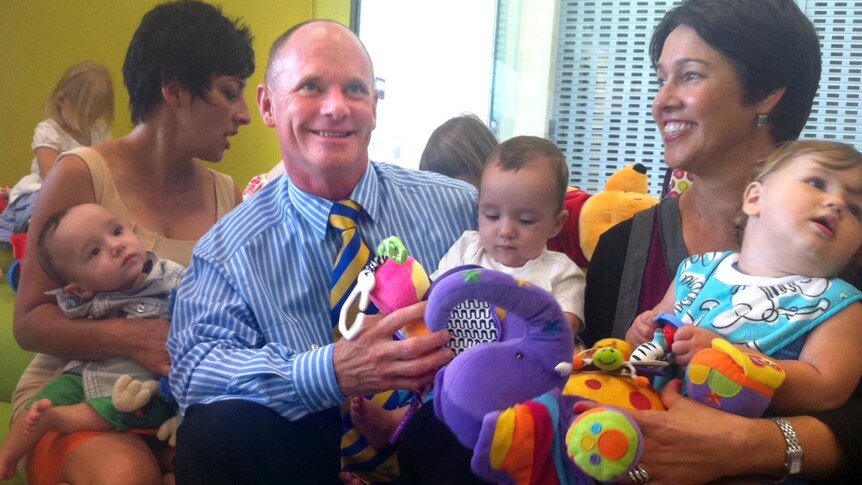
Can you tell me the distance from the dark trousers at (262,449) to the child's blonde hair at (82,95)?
8.70ft

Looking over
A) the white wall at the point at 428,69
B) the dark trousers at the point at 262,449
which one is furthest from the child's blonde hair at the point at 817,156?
the white wall at the point at 428,69

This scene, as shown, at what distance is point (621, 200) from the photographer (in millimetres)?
1948

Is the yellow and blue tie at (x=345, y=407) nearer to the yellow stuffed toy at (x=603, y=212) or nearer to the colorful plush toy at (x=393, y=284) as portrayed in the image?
the colorful plush toy at (x=393, y=284)

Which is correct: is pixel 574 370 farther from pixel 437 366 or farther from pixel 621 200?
pixel 621 200

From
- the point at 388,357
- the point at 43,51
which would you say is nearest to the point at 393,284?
the point at 388,357

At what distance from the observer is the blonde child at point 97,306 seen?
1743mm

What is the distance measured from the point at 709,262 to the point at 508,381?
21.7 inches

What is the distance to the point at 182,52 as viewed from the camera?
213 cm

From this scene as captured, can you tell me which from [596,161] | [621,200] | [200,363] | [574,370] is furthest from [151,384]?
[596,161]

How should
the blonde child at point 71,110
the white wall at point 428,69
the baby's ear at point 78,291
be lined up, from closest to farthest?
the baby's ear at point 78,291 → the blonde child at point 71,110 → the white wall at point 428,69

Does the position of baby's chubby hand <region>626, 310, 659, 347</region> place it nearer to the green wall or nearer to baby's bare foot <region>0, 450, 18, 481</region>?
baby's bare foot <region>0, 450, 18, 481</region>

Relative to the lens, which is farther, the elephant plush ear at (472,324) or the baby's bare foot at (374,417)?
the baby's bare foot at (374,417)

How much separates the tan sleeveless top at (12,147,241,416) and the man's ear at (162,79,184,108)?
0.73 feet

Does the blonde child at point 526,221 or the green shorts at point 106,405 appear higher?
the blonde child at point 526,221
